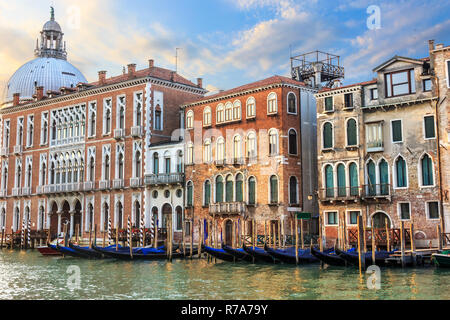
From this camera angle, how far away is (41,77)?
50094 mm

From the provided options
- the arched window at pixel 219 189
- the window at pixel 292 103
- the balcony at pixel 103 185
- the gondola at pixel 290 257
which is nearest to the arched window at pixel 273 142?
the window at pixel 292 103

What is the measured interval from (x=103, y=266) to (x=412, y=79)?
14.9 metres

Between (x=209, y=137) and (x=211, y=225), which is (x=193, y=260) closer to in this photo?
(x=211, y=225)

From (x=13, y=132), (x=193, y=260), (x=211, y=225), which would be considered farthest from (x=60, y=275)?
(x=13, y=132)

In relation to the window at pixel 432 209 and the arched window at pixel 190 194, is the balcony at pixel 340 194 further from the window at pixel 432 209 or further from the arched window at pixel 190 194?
the arched window at pixel 190 194

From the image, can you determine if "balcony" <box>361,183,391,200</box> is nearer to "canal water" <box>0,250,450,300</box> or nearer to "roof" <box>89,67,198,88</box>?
"canal water" <box>0,250,450,300</box>

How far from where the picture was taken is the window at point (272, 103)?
93.1 ft

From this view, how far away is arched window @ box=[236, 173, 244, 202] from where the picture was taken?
2939 cm

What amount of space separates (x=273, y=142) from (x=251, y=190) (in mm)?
2646

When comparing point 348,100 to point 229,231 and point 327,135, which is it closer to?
point 327,135

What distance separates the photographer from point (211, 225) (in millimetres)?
28656

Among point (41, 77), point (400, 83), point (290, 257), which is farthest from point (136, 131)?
point (41, 77)

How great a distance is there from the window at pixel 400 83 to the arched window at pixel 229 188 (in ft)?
30.1

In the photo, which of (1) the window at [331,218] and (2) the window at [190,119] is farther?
(2) the window at [190,119]
